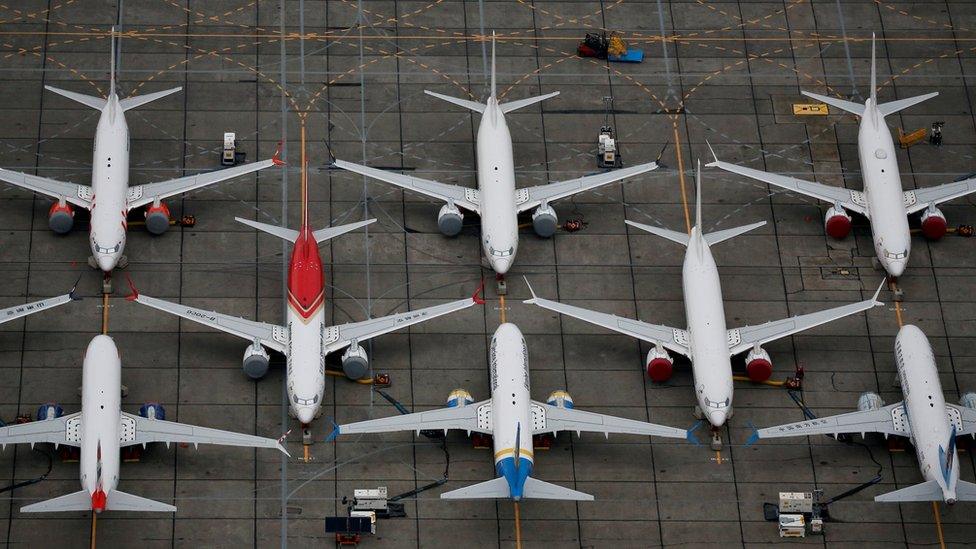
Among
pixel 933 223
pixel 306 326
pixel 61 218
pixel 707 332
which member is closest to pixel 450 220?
pixel 306 326

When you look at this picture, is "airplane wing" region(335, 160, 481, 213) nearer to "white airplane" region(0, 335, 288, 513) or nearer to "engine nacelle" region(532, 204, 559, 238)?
"engine nacelle" region(532, 204, 559, 238)

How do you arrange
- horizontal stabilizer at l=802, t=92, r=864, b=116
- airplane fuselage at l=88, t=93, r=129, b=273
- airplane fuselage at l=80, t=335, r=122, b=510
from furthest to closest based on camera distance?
horizontal stabilizer at l=802, t=92, r=864, b=116, airplane fuselage at l=88, t=93, r=129, b=273, airplane fuselage at l=80, t=335, r=122, b=510

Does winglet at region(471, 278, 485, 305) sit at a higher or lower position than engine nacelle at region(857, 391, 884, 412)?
higher

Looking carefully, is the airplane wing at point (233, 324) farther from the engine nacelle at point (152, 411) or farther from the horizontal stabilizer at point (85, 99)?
the horizontal stabilizer at point (85, 99)

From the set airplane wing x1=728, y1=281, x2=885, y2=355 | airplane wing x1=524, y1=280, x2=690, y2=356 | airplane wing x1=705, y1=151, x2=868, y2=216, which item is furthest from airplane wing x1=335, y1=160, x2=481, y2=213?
airplane wing x1=728, y1=281, x2=885, y2=355

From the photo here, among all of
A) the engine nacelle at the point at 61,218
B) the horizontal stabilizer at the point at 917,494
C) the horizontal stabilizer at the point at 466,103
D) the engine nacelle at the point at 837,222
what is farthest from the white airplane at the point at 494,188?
the horizontal stabilizer at the point at 917,494

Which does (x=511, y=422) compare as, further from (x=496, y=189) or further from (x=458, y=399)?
(x=496, y=189)

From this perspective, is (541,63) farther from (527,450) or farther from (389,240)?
(527,450)
